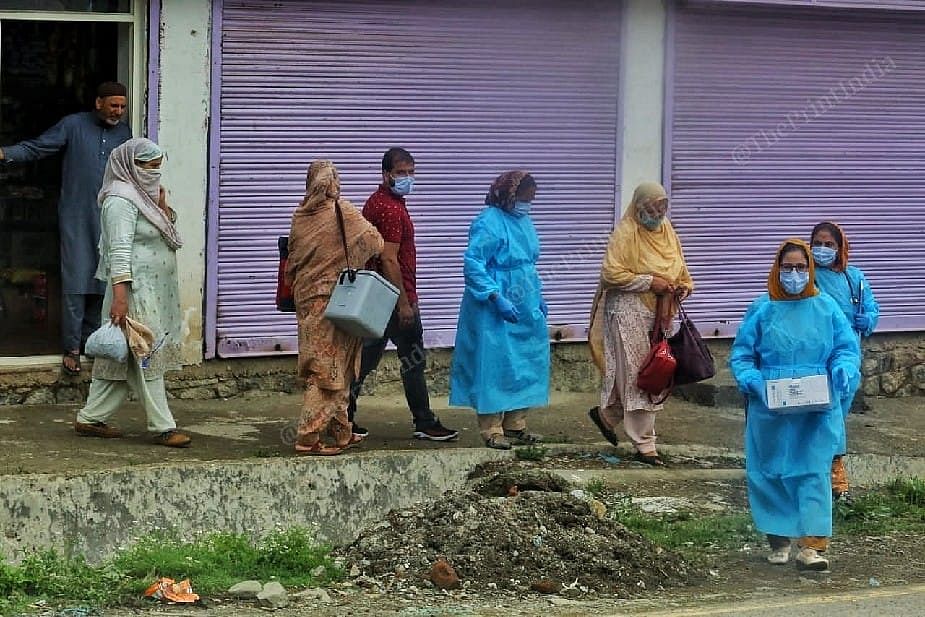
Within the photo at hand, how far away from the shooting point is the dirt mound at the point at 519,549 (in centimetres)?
723

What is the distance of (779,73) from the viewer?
1197cm

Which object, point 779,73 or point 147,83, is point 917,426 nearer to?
point 779,73

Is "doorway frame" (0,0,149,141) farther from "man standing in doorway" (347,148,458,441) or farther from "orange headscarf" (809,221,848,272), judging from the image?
"orange headscarf" (809,221,848,272)

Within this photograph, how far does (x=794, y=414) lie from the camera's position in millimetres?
7492

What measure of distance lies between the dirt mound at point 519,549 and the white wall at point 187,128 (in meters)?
2.89

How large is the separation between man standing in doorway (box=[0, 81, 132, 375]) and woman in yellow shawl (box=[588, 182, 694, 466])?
121 inches

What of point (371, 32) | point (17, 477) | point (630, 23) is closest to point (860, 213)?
point (630, 23)

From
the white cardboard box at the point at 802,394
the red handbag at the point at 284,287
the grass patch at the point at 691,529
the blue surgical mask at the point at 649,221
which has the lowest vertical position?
the grass patch at the point at 691,529

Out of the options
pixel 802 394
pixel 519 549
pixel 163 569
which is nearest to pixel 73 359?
pixel 163 569

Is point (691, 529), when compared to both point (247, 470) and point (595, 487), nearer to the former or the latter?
point (595, 487)

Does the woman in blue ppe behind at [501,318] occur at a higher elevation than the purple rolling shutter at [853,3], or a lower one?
lower

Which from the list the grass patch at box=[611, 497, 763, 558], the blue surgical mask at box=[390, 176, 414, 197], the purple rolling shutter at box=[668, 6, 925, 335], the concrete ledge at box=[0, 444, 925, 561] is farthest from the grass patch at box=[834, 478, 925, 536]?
the blue surgical mask at box=[390, 176, 414, 197]

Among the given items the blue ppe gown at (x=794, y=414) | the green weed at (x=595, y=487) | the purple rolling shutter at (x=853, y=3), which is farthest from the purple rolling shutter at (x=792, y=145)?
the blue ppe gown at (x=794, y=414)

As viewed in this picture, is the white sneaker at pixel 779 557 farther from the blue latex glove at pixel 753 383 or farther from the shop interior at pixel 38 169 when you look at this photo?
the shop interior at pixel 38 169
